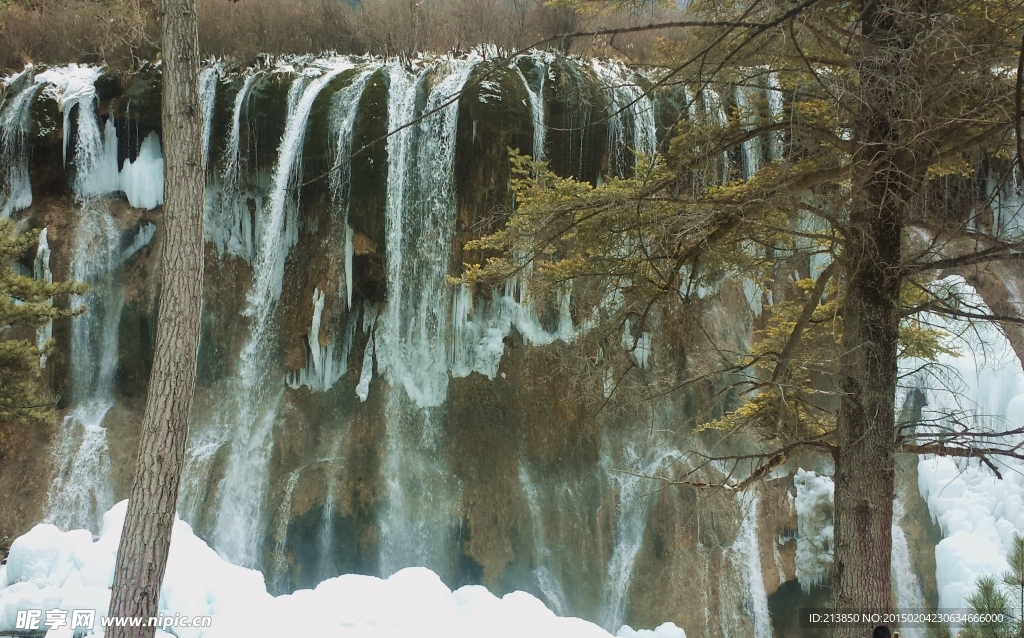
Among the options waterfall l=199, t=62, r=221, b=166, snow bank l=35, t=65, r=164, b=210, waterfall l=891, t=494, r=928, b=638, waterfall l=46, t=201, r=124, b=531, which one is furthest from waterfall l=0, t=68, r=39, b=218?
waterfall l=891, t=494, r=928, b=638

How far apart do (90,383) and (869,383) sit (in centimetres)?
1255

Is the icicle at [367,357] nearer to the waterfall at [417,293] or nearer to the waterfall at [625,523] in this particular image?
the waterfall at [417,293]

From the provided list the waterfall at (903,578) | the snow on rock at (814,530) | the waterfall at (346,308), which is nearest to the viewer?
the waterfall at (903,578)

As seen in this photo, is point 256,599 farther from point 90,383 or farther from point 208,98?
point 208,98

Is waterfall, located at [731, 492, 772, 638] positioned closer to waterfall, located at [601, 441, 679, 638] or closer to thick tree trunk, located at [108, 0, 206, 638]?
waterfall, located at [601, 441, 679, 638]

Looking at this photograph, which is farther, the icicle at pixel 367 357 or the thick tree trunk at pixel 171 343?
the icicle at pixel 367 357

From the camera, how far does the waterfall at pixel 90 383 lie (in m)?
12.5

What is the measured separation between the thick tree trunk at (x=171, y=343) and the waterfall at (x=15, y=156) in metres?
10.3

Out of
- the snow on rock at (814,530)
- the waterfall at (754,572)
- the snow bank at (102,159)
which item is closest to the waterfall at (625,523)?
the waterfall at (754,572)

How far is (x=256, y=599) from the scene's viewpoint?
24.8 feet

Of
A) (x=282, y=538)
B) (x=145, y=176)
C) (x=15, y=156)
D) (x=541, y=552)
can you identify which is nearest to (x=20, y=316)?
(x=145, y=176)

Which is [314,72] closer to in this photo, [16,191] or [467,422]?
[16,191]

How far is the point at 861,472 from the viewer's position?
5148 mm

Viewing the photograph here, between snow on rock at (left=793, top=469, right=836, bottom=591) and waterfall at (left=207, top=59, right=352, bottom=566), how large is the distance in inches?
319
